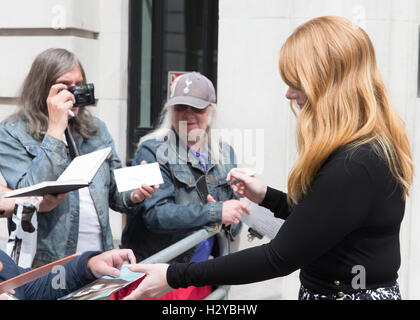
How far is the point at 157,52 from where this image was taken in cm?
566

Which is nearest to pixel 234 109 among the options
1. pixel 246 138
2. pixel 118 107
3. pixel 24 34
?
pixel 246 138

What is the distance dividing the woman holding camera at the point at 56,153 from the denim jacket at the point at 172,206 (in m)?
0.18

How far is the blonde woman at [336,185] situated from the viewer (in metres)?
1.95

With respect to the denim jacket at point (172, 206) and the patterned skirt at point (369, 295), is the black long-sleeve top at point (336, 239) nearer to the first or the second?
the patterned skirt at point (369, 295)

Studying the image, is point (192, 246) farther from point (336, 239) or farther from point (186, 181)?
point (336, 239)

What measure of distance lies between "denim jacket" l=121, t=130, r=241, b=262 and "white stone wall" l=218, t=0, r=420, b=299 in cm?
109

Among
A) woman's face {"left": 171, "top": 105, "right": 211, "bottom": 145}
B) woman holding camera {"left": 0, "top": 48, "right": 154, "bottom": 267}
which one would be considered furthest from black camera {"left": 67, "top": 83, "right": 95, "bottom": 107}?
woman's face {"left": 171, "top": 105, "right": 211, "bottom": 145}

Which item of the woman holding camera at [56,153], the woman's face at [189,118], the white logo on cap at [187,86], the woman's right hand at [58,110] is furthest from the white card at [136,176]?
the white logo on cap at [187,86]

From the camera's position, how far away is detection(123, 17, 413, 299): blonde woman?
1951 mm

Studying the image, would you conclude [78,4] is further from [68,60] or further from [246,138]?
[68,60]

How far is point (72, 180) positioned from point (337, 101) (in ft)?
3.85

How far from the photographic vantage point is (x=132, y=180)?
315 centimetres

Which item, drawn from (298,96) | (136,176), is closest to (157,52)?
(136,176)
